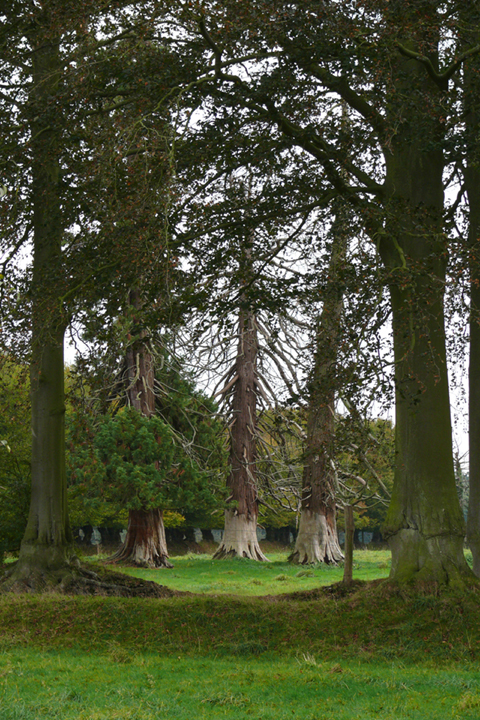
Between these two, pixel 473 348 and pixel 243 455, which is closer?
pixel 473 348

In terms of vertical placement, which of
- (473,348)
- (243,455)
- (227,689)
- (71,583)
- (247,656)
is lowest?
(247,656)

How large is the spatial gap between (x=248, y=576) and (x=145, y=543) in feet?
17.7

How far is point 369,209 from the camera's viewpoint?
1009cm

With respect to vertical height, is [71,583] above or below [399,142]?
below

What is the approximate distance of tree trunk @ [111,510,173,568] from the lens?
2334 cm

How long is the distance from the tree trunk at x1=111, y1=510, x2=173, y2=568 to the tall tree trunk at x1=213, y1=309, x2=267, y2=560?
229 centimetres

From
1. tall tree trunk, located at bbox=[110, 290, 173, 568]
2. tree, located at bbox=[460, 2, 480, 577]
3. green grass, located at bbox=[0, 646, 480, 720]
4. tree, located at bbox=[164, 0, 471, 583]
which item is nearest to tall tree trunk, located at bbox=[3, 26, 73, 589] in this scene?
tree, located at bbox=[164, 0, 471, 583]

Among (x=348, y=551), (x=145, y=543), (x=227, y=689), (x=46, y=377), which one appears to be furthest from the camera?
(x=145, y=543)

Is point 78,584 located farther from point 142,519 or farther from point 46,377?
point 142,519

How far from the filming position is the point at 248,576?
19.4 metres

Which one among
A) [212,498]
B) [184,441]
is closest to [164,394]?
[184,441]

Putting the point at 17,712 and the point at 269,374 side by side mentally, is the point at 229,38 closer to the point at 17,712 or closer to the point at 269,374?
the point at 17,712

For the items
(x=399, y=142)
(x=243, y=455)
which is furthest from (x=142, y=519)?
(x=399, y=142)

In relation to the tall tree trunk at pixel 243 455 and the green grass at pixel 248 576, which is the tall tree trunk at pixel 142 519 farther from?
the tall tree trunk at pixel 243 455
